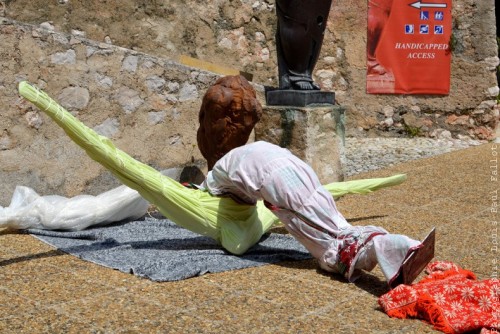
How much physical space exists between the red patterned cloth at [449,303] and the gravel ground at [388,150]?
4199mm

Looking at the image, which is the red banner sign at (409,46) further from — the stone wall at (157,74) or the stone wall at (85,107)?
the stone wall at (85,107)

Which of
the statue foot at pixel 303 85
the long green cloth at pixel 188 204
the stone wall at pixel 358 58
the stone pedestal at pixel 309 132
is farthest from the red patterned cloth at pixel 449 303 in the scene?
the stone wall at pixel 358 58

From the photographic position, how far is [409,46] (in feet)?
28.7

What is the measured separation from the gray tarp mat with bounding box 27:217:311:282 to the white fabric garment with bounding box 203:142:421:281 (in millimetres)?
307

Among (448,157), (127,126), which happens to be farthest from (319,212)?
(448,157)

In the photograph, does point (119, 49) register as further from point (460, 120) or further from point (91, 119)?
point (460, 120)

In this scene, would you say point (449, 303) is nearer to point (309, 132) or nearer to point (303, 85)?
point (309, 132)

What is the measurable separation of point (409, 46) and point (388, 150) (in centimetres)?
156

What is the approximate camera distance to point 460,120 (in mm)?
8789

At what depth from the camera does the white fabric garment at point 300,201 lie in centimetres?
308

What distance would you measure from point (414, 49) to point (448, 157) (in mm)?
1842

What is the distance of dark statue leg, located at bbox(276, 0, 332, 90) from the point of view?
17.0 ft

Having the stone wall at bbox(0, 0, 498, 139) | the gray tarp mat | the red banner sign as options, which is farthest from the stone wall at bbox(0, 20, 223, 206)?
the red banner sign

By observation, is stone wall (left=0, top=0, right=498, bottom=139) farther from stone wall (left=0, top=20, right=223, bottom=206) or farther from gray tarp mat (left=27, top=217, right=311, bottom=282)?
gray tarp mat (left=27, top=217, right=311, bottom=282)
